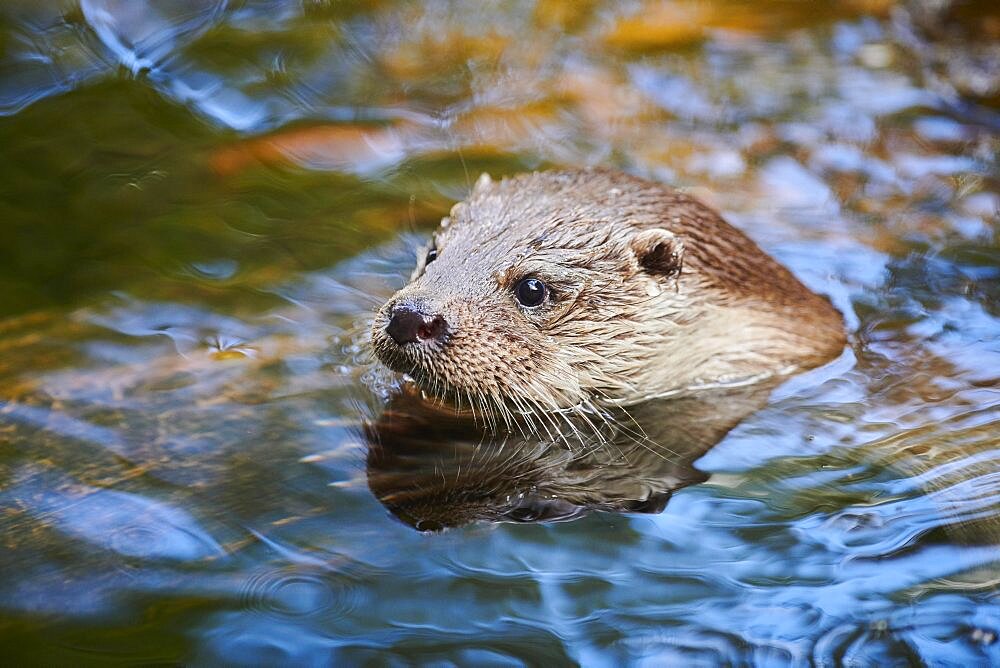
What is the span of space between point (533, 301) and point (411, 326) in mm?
509

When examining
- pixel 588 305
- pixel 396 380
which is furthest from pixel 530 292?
pixel 396 380

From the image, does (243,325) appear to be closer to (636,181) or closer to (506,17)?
(636,181)

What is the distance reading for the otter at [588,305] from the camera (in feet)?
12.0

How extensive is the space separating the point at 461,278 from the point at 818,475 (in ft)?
4.11

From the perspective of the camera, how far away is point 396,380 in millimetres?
4047

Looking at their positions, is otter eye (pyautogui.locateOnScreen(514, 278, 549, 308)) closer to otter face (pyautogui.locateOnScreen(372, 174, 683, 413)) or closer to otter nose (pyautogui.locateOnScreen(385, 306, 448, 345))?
otter face (pyautogui.locateOnScreen(372, 174, 683, 413))

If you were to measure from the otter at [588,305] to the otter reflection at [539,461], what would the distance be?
0.34ft

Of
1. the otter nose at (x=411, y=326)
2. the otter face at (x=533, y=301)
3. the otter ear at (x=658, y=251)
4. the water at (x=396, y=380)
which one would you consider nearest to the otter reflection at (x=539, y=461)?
the water at (x=396, y=380)

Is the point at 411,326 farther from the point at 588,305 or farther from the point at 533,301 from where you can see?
the point at 588,305

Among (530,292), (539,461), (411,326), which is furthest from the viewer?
(530,292)

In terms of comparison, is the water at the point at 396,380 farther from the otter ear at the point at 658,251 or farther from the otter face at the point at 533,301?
the otter ear at the point at 658,251

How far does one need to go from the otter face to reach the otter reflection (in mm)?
128

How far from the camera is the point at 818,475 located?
11.8ft

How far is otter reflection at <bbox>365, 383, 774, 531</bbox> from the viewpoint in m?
3.35
